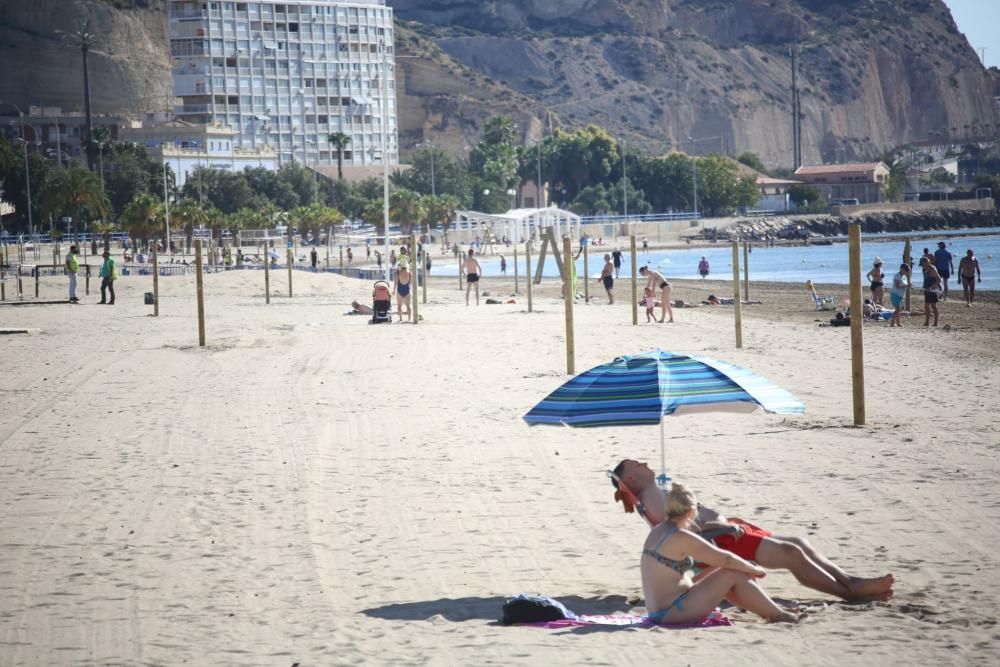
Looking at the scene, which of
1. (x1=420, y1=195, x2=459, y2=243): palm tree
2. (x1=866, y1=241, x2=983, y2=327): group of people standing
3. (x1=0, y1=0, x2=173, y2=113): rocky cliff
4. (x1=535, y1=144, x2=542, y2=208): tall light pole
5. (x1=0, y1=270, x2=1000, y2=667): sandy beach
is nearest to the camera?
(x1=0, y1=270, x2=1000, y2=667): sandy beach

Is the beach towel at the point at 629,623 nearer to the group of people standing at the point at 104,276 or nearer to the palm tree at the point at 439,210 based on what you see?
the group of people standing at the point at 104,276

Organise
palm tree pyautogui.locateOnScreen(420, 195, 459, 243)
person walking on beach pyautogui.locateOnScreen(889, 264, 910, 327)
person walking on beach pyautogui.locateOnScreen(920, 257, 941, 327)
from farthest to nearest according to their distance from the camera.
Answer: palm tree pyautogui.locateOnScreen(420, 195, 459, 243) → person walking on beach pyautogui.locateOnScreen(889, 264, 910, 327) → person walking on beach pyautogui.locateOnScreen(920, 257, 941, 327)

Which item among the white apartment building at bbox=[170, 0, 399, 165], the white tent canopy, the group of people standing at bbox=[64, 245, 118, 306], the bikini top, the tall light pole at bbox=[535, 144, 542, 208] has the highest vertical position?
the white apartment building at bbox=[170, 0, 399, 165]

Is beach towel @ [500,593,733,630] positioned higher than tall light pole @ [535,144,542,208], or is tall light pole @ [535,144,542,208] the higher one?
tall light pole @ [535,144,542,208]

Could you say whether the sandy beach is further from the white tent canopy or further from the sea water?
the white tent canopy

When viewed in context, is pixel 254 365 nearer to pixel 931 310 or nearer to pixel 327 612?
pixel 327 612

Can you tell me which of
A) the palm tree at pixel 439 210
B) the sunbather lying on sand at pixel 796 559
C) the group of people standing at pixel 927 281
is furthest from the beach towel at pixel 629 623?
the palm tree at pixel 439 210

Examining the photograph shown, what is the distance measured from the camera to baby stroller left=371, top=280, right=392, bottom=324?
2543cm

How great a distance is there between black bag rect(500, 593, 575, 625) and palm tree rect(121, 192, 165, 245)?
217 feet

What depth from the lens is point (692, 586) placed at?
6.57 metres

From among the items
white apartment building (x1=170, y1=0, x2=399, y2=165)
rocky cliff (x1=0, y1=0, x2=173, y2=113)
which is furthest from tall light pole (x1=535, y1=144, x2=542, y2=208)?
rocky cliff (x1=0, y1=0, x2=173, y2=113)

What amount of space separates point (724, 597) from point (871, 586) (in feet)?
2.52

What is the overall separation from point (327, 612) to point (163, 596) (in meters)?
0.95

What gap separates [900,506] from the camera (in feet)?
28.7
